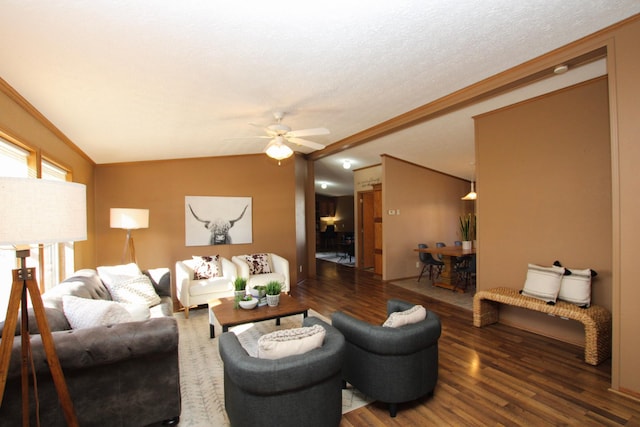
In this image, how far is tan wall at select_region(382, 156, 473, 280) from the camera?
663 centimetres

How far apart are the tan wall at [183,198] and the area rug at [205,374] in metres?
1.66

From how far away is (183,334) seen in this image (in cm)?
374

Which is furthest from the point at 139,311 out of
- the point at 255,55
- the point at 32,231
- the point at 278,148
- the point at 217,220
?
the point at 217,220

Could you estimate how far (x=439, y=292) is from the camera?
5633mm

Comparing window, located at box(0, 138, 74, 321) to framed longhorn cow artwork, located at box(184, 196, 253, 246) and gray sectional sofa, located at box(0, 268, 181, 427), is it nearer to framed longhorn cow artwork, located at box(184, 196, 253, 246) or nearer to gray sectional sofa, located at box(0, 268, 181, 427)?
gray sectional sofa, located at box(0, 268, 181, 427)

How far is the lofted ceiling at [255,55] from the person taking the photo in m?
1.80

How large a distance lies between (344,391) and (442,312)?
8.46 feet

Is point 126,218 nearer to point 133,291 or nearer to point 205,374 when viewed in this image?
point 133,291

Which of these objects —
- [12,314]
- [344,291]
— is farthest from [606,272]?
[12,314]

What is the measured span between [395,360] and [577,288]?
2.37 meters

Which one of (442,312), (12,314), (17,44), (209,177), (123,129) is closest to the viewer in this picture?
(12,314)

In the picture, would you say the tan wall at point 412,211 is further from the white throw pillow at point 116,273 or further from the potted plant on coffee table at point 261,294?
the white throw pillow at point 116,273

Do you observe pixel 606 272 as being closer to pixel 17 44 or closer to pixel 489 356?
pixel 489 356

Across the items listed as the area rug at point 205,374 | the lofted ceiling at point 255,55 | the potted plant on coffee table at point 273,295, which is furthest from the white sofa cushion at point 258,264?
the lofted ceiling at point 255,55
